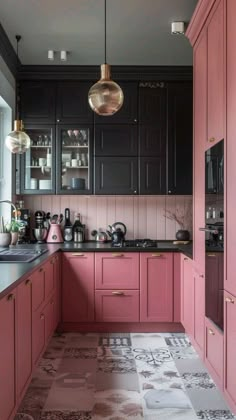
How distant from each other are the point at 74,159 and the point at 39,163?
0.38 meters

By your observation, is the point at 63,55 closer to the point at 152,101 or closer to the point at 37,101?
the point at 37,101

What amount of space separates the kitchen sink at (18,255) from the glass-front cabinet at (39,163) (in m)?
0.89

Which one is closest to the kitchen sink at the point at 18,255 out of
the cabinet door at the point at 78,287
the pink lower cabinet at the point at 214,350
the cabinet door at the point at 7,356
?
the cabinet door at the point at 78,287

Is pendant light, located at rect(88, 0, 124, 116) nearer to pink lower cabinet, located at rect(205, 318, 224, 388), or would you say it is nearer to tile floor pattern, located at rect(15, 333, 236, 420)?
pink lower cabinet, located at rect(205, 318, 224, 388)

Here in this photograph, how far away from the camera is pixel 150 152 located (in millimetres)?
3959

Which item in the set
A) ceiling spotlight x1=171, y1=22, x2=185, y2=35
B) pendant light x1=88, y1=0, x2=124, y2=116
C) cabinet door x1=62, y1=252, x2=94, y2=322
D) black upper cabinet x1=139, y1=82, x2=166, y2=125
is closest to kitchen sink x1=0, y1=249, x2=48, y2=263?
cabinet door x1=62, y1=252, x2=94, y2=322

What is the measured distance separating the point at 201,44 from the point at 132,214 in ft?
6.73

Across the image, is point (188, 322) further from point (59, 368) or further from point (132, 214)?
point (132, 214)

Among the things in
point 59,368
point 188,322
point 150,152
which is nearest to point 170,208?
point 150,152

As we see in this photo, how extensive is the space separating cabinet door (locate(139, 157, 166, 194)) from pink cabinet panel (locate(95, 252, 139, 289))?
75 cm

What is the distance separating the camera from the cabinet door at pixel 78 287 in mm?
3615

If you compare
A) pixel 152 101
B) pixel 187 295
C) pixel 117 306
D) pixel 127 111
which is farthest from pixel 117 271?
pixel 152 101

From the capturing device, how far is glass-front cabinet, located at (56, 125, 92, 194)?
3.97 metres

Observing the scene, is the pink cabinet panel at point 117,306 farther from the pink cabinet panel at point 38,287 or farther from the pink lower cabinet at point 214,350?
the pink lower cabinet at point 214,350
